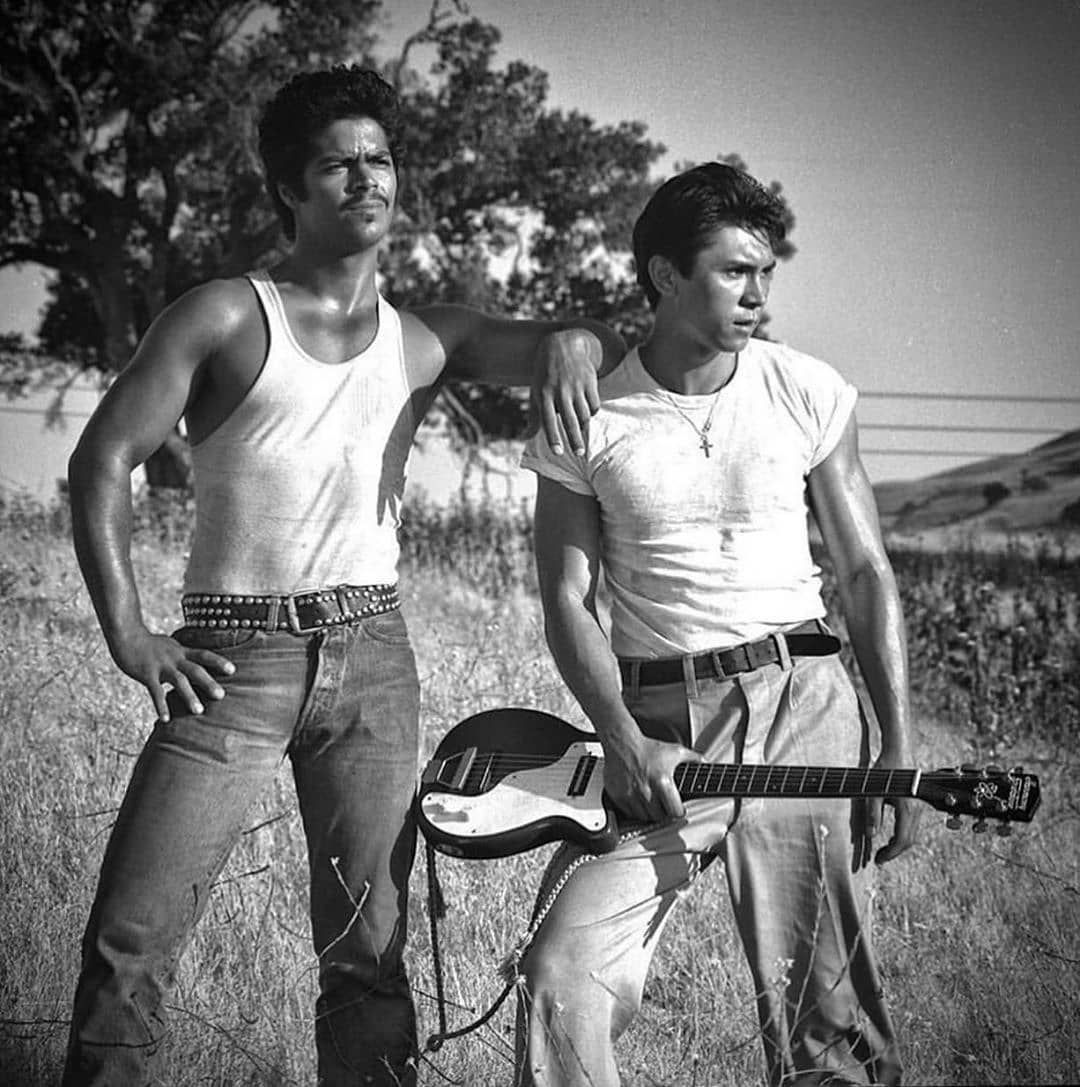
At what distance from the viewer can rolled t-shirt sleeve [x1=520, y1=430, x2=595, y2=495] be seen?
10.1ft

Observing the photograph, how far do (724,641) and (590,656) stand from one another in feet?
0.91

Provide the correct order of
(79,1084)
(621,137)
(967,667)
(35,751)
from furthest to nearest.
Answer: (621,137)
(967,667)
(35,751)
(79,1084)

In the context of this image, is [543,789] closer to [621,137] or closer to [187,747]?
[187,747]

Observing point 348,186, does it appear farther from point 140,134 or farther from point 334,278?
point 140,134

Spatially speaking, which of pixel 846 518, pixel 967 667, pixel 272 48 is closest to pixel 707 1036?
pixel 846 518

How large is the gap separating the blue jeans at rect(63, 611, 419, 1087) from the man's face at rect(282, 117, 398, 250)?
82 centimetres

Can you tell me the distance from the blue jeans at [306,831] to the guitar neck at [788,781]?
0.60 meters

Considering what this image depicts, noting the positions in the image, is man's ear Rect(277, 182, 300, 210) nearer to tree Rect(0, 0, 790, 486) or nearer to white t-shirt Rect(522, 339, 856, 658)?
white t-shirt Rect(522, 339, 856, 658)

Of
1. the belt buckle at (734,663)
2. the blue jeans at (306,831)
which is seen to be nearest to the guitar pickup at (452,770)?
the blue jeans at (306,831)

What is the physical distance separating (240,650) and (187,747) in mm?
216

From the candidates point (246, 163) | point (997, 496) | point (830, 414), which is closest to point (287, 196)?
point (830, 414)

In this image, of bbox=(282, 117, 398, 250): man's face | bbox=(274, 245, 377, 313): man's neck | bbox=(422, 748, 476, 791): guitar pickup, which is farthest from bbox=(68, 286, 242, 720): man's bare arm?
bbox=(422, 748, 476, 791): guitar pickup

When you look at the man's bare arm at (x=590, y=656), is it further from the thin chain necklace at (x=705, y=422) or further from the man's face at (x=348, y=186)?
the man's face at (x=348, y=186)

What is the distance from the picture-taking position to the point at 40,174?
48.8 ft
